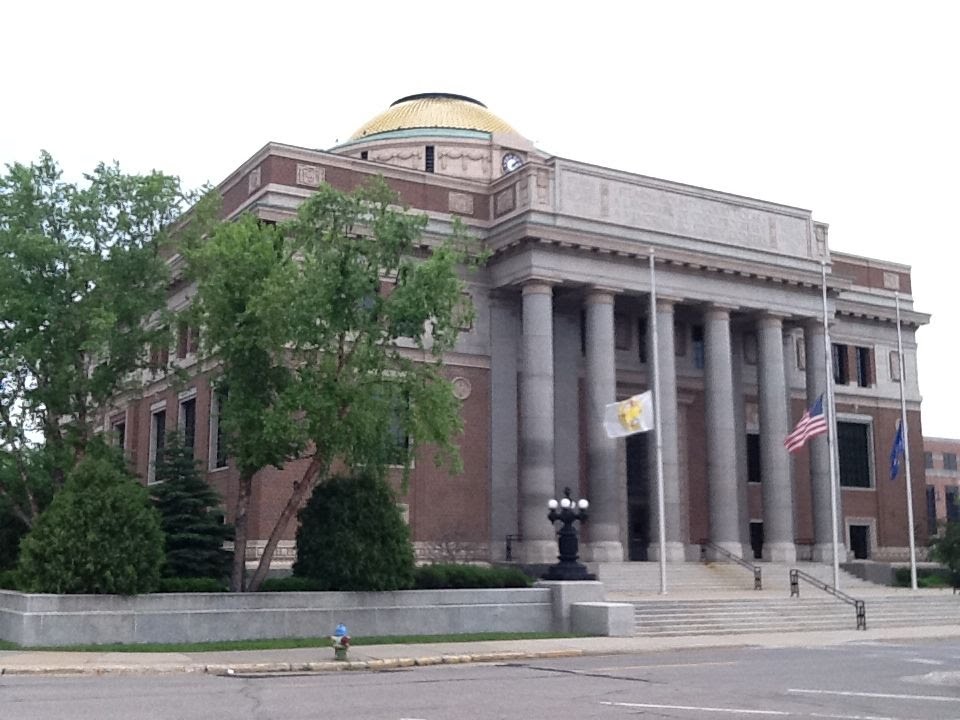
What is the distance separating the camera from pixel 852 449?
184 ft

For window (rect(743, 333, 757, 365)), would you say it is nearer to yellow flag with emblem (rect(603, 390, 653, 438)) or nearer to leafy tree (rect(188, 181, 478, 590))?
yellow flag with emblem (rect(603, 390, 653, 438))

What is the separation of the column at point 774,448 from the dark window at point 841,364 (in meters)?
7.63

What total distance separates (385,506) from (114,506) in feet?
21.8

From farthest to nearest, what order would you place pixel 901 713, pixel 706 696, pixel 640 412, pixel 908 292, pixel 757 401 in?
pixel 908 292 < pixel 757 401 < pixel 640 412 < pixel 706 696 < pixel 901 713

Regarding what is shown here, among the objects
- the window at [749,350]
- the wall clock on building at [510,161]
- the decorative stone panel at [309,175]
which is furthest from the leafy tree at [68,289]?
the window at [749,350]

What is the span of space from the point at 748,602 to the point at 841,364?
24.1 meters

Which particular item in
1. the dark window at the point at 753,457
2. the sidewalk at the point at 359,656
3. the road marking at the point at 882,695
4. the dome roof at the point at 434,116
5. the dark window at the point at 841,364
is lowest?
the sidewalk at the point at 359,656

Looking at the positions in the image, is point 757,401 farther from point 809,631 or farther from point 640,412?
point 809,631

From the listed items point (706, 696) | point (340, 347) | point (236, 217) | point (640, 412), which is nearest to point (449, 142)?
point (236, 217)

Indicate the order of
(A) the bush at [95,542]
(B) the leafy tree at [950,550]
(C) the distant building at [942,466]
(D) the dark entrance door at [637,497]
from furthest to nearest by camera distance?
1. (C) the distant building at [942,466]
2. (D) the dark entrance door at [637,497]
3. (B) the leafy tree at [950,550]
4. (A) the bush at [95,542]

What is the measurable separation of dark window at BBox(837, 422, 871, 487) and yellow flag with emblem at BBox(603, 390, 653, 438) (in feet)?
68.8

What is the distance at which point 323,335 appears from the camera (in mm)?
29000

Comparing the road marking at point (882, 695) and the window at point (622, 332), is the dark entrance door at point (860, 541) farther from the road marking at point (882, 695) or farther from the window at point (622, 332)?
the road marking at point (882, 695)

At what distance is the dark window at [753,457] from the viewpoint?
5253cm
